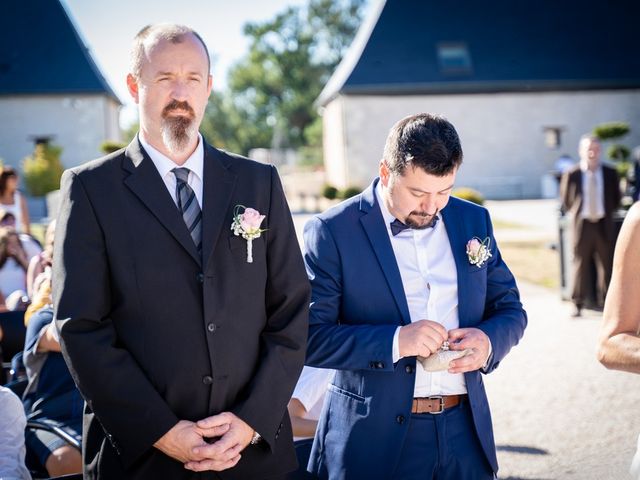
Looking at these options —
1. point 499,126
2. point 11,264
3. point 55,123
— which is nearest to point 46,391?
point 11,264

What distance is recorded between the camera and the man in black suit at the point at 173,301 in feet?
8.88

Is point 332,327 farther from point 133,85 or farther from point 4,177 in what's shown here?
point 4,177

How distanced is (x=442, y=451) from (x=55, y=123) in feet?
138

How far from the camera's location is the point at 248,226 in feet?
Answer: 9.43

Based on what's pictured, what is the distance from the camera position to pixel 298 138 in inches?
2943

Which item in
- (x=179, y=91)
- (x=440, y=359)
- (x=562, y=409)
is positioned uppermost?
(x=179, y=91)

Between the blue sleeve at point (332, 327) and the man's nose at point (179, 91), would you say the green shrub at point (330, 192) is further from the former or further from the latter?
the man's nose at point (179, 91)

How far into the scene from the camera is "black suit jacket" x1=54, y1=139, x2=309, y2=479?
2699 mm

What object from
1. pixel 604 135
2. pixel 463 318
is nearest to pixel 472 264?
pixel 463 318

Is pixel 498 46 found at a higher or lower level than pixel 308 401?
higher

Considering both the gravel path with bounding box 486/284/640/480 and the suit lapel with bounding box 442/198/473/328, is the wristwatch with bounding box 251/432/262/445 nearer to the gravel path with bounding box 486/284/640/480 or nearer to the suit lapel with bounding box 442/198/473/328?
the suit lapel with bounding box 442/198/473/328

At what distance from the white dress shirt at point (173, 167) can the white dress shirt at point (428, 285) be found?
2.70 feet

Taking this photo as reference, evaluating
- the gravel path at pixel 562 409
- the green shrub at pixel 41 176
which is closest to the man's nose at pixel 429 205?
the gravel path at pixel 562 409

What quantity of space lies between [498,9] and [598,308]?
112ft
